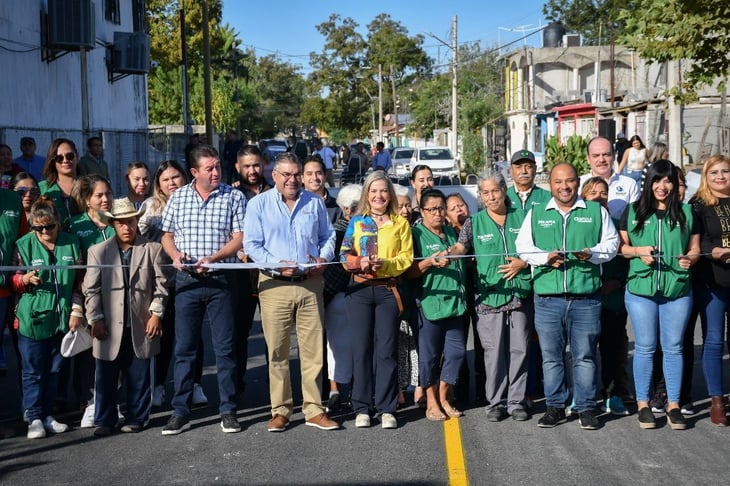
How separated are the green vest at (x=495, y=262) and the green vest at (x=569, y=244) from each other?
197 millimetres

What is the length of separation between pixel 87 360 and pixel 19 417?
2.23 feet

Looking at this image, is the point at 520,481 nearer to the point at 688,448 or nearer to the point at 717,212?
the point at 688,448

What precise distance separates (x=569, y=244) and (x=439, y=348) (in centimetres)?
132

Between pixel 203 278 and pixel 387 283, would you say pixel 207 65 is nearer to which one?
pixel 203 278

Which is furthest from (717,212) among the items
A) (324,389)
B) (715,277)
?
(324,389)

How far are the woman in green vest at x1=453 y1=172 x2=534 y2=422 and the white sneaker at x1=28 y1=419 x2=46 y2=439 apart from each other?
3.37 m

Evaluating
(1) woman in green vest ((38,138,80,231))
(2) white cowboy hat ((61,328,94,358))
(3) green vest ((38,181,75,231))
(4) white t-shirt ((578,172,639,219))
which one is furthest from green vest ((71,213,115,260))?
(4) white t-shirt ((578,172,639,219))

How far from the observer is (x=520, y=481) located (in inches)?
252

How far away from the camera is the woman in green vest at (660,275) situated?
7551 mm

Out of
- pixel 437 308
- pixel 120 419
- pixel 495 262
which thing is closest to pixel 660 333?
pixel 495 262

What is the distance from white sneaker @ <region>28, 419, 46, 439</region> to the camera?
7.51 meters

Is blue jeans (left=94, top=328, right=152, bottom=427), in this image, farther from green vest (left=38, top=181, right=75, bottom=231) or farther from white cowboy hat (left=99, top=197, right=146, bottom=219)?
green vest (left=38, top=181, right=75, bottom=231)

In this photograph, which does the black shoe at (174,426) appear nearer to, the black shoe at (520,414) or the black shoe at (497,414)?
the black shoe at (497,414)

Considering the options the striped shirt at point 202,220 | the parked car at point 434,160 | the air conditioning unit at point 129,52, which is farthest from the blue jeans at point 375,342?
the parked car at point 434,160
